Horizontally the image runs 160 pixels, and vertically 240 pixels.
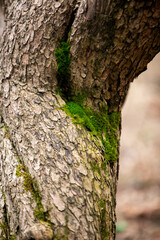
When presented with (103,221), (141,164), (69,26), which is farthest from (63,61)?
(141,164)

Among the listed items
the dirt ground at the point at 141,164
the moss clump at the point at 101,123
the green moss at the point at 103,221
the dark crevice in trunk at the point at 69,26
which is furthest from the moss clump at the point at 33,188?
the dirt ground at the point at 141,164

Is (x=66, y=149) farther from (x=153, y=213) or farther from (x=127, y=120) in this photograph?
(x=127, y=120)

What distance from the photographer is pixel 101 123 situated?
1.62 m

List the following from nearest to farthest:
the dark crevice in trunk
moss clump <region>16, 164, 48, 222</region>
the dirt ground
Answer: moss clump <region>16, 164, 48, 222</region>, the dark crevice in trunk, the dirt ground

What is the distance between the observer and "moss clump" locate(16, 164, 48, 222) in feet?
4.00

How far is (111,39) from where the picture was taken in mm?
1466

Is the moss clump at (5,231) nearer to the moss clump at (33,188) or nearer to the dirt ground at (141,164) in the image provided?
the moss clump at (33,188)

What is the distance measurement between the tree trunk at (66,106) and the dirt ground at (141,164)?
10.6 ft

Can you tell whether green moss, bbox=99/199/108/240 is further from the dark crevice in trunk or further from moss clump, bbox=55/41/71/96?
the dark crevice in trunk

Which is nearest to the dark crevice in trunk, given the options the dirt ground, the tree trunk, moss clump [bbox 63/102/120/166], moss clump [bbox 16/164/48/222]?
the tree trunk

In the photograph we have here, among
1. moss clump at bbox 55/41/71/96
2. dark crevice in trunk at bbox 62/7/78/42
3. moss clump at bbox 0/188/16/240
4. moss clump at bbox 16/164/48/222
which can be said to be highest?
dark crevice in trunk at bbox 62/7/78/42

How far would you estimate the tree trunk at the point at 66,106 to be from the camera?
126 cm

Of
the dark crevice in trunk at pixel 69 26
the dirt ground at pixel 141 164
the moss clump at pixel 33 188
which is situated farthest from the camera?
the dirt ground at pixel 141 164

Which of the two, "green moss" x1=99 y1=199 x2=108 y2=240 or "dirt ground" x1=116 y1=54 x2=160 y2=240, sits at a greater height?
"dirt ground" x1=116 y1=54 x2=160 y2=240
